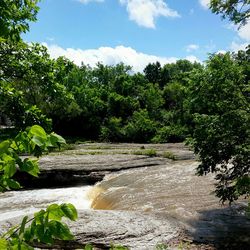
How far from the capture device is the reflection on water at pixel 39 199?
16766 mm

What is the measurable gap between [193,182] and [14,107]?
562 inches

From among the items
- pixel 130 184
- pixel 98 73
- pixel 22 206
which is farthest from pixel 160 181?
pixel 98 73

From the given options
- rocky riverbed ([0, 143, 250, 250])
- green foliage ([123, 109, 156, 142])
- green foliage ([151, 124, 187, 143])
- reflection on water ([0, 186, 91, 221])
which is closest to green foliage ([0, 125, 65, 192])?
rocky riverbed ([0, 143, 250, 250])

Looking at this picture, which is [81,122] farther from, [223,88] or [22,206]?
[223,88]

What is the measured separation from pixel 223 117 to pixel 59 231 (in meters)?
10.0

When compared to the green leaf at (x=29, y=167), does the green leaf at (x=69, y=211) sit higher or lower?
lower

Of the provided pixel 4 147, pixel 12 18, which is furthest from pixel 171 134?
pixel 4 147

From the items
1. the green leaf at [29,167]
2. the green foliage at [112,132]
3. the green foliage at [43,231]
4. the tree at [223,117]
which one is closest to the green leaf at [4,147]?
the green leaf at [29,167]

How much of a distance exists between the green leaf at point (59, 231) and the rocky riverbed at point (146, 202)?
27.6 ft

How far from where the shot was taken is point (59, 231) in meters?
1.69

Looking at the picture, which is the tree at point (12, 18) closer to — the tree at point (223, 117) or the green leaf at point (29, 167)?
the green leaf at point (29, 167)

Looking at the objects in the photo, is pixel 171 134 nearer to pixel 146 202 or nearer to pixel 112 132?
pixel 112 132

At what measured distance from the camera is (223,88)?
11.5 metres

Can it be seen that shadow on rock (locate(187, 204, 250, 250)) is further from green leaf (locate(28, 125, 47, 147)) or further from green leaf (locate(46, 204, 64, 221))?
green leaf (locate(28, 125, 47, 147))
